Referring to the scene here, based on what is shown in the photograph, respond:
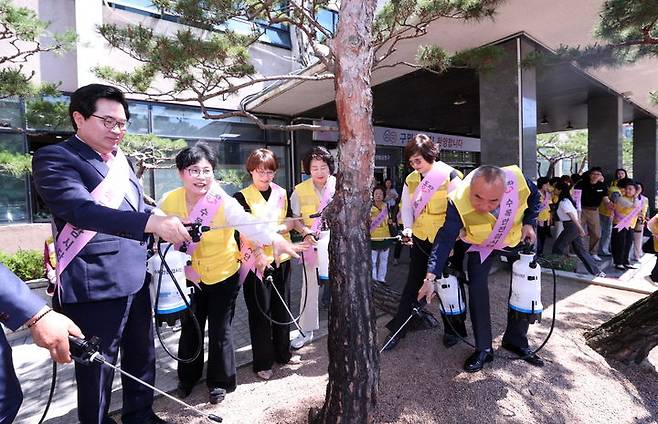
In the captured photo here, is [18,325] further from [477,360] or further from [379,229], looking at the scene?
[379,229]

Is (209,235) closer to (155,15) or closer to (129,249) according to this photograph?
(129,249)

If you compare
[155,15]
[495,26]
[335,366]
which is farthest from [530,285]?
[155,15]

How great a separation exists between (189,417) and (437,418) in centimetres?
145

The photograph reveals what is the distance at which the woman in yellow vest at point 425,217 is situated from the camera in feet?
9.71

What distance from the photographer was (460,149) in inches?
625

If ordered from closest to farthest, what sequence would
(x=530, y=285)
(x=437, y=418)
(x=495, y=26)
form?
(x=437, y=418) < (x=530, y=285) < (x=495, y=26)

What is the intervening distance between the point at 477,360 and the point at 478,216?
3.22 ft

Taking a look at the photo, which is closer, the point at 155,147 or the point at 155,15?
the point at 155,147

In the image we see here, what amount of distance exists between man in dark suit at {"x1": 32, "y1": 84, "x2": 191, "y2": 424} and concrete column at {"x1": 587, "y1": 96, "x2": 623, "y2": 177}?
37.7 ft

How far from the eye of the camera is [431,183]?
2.97m

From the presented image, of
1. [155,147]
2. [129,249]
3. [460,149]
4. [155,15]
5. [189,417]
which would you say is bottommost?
[189,417]

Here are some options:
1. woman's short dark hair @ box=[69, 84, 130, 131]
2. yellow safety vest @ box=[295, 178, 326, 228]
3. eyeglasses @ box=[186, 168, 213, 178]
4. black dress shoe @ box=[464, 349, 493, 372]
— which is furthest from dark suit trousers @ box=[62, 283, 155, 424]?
black dress shoe @ box=[464, 349, 493, 372]

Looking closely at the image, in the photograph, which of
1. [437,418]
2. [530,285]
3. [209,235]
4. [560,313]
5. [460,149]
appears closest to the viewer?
[437,418]

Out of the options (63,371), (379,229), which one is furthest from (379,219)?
(63,371)
